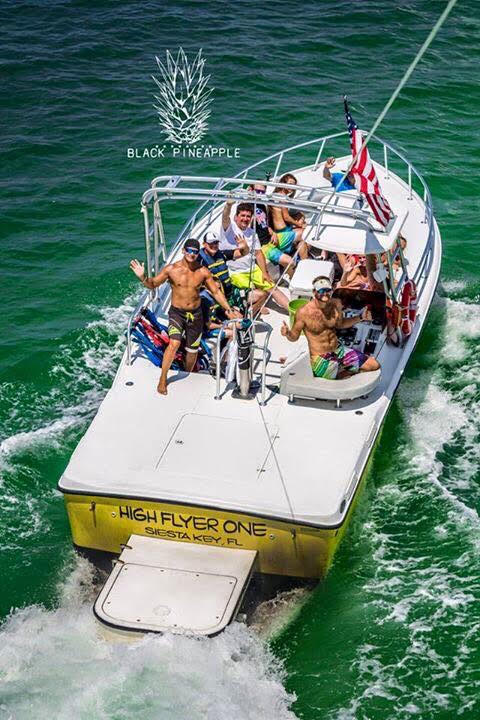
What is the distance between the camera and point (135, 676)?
6.67 m

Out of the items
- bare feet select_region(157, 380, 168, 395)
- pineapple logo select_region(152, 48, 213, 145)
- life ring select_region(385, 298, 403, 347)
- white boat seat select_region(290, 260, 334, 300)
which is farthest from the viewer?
pineapple logo select_region(152, 48, 213, 145)

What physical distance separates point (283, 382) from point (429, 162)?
810cm

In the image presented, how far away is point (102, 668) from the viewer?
6.76 m

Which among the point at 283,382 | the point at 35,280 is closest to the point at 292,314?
the point at 283,382

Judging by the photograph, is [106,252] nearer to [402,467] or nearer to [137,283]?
[137,283]

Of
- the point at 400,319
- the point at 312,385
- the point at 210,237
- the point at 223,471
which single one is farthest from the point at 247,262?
the point at 223,471

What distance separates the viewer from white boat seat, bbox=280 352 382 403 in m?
8.38

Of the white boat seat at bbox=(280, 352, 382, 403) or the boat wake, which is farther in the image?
the white boat seat at bbox=(280, 352, 382, 403)

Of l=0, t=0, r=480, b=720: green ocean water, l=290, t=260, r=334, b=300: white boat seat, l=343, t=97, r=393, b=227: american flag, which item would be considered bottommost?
l=0, t=0, r=480, b=720: green ocean water

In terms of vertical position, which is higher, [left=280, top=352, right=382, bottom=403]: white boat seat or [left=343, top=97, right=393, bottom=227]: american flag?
[left=343, top=97, right=393, bottom=227]: american flag

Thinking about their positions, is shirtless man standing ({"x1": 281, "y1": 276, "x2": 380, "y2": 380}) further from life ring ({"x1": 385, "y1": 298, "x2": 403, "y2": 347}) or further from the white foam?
the white foam

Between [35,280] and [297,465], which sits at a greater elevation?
[297,465]

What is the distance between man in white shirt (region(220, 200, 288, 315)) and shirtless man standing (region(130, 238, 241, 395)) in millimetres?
951

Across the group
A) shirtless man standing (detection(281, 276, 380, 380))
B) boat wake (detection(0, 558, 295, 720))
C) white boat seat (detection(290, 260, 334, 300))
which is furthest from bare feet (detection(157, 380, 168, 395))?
boat wake (detection(0, 558, 295, 720))
